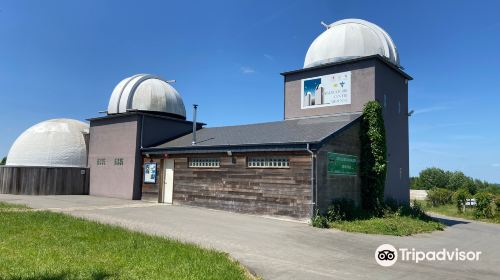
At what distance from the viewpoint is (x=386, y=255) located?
9352 mm

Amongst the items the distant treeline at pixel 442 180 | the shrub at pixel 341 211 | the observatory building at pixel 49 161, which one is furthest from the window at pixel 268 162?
the distant treeline at pixel 442 180

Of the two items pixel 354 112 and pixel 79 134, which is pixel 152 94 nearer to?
pixel 79 134

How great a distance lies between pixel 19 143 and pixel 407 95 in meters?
27.0

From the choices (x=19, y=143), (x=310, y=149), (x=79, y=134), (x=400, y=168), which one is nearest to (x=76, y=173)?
(x=79, y=134)

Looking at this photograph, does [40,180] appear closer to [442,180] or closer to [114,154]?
[114,154]

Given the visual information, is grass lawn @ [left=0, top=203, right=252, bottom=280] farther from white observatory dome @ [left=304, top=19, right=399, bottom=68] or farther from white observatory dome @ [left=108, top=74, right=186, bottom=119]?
white observatory dome @ [left=108, top=74, right=186, bottom=119]

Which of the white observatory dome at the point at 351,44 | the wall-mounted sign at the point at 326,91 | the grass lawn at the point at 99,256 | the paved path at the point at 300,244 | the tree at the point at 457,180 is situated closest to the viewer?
the grass lawn at the point at 99,256

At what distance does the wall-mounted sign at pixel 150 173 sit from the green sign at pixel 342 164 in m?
10.5

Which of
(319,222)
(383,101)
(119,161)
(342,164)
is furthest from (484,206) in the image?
(119,161)

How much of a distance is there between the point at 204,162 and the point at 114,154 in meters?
8.47

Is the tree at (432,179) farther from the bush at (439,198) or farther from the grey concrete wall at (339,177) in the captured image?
the grey concrete wall at (339,177)

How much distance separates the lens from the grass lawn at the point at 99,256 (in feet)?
21.4

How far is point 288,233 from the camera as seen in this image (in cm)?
1205

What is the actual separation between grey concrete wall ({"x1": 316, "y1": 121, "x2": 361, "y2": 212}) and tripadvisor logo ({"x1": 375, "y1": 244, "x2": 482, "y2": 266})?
4.32m
